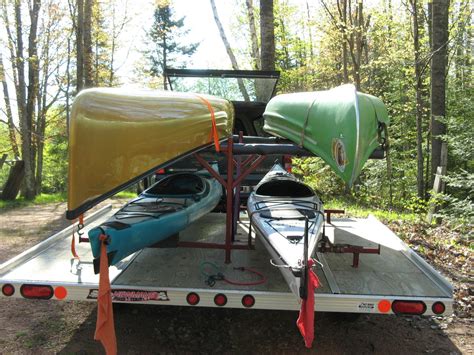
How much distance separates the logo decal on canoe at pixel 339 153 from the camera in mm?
3852

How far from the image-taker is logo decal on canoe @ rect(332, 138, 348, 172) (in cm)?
385

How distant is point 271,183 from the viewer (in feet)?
17.3

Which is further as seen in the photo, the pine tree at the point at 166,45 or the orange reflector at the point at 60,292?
the pine tree at the point at 166,45

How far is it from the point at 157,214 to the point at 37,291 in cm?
134

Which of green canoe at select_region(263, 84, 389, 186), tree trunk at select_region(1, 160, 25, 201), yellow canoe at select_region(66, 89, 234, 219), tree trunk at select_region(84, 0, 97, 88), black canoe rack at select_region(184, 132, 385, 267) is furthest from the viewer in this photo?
tree trunk at select_region(1, 160, 25, 201)

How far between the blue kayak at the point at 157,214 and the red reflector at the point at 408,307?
2271 millimetres

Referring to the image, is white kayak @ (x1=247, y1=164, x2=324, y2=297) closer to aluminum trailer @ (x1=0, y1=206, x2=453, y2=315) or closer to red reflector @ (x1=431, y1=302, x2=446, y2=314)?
aluminum trailer @ (x1=0, y1=206, x2=453, y2=315)

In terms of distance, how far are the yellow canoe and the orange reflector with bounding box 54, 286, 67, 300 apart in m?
0.74

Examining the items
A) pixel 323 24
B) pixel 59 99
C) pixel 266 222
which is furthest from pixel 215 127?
pixel 59 99

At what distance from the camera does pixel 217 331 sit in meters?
3.96

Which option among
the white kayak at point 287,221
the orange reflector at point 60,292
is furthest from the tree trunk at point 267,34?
the orange reflector at point 60,292

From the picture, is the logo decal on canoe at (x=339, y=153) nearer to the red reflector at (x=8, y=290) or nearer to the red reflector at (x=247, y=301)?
the red reflector at (x=247, y=301)

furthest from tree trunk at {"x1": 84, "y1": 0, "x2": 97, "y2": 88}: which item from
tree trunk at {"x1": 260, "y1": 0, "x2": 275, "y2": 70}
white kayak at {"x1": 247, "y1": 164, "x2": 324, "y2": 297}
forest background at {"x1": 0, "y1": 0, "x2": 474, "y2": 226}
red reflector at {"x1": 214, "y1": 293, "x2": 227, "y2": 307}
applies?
red reflector at {"x1": 214, "y1": 293, "x2": 227, "y2": 307}

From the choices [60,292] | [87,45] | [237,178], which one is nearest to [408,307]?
[237,178]
